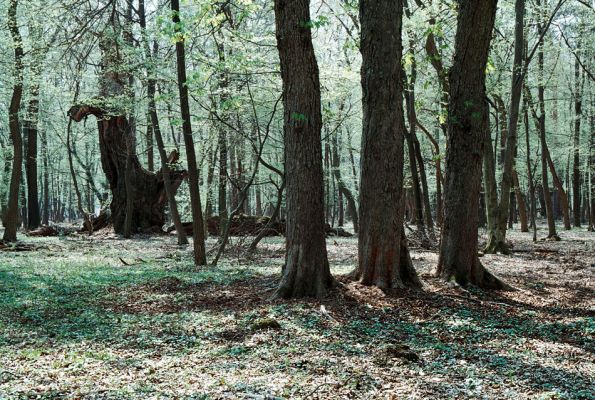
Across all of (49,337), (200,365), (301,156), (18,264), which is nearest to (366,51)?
(301,156)

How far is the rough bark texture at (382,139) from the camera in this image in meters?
6.71

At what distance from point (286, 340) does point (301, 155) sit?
2545mm

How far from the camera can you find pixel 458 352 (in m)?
4.55

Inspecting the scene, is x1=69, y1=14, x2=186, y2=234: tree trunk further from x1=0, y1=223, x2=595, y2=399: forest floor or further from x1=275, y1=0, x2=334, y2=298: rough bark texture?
x1=275, y1=0, x2=334, y2=298: rough bark texture

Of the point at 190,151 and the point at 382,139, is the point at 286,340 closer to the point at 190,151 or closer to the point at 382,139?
the point at 382,139

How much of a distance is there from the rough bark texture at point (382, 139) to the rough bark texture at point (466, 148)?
0.94 metres

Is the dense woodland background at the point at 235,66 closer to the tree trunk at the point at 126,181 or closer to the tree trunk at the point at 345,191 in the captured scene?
the tree trunk at the point at 345,191

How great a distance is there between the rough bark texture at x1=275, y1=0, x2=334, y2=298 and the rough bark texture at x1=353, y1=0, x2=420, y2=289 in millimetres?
682

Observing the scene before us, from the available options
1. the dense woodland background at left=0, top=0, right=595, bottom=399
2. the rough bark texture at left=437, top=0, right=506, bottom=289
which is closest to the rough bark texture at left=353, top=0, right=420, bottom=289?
the dense woodland background at left=0, top=0, right=595, bottom=399

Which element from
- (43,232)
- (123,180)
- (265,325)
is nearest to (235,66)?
(265,325)

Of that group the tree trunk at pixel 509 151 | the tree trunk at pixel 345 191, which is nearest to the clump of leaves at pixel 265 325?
the tree trunk at pixel 509 151

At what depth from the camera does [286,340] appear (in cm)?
502

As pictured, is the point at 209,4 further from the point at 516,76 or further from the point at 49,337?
the point at 516,76

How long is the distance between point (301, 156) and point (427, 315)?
2.54 meters
